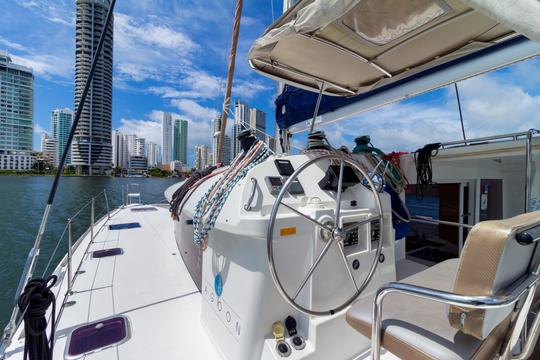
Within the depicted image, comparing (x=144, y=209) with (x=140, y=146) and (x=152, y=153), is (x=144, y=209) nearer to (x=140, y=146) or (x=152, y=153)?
(x=152, y=153)

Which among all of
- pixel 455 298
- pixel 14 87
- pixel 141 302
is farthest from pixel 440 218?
pixel 14 87

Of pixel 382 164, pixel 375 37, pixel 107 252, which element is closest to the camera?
pixel 375 37

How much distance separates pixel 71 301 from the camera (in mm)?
1979

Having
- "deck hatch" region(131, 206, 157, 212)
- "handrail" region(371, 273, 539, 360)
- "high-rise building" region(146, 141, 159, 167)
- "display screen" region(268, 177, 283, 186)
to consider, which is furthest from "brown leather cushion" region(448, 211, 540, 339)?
"high-rise building" region(146, 141, 159, 167)

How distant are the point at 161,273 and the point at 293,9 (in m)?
2.53

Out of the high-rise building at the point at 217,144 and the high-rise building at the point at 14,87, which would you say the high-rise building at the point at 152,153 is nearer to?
the high-rise building at the point at 14,87

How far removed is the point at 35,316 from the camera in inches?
39.8

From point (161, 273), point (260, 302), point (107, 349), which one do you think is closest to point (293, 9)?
point (260, 302)

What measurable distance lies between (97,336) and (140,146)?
251 ft

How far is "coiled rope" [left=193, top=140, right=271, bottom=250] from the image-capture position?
138 cm

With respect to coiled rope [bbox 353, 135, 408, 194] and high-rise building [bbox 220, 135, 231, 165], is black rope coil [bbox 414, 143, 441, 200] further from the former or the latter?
high-rise building [bbox 220, 135, 231, 165]

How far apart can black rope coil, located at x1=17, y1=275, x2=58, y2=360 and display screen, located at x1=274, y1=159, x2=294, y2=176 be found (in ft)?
3.76

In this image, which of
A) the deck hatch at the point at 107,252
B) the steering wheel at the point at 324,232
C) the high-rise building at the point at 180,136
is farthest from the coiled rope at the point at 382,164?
the high-rise building at the point at 180,136

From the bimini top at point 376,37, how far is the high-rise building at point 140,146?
244 ft
